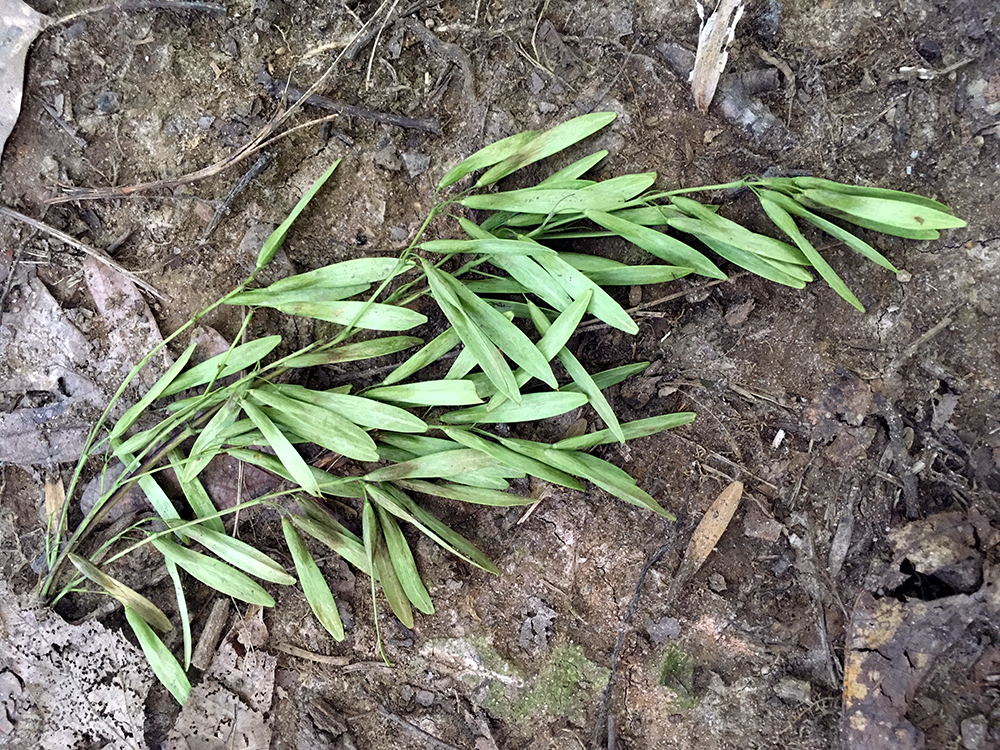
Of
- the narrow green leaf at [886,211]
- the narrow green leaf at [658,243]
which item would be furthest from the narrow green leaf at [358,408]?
the narrow green leaf at [886,211]

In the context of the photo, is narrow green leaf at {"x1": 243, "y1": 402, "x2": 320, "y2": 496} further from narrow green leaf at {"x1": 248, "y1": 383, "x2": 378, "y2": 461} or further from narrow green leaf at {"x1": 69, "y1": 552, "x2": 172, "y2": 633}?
narrow green leaf at {"x1": 69, "y1": 552, "x2": 172, "y2": 633}

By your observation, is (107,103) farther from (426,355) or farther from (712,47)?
(712,47)

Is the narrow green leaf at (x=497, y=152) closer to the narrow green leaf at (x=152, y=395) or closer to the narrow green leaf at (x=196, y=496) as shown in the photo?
the narrow green leaf at (x=152, y=395)

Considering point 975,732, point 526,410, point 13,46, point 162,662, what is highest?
point 13,46

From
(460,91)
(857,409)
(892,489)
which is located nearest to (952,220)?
(857,409)

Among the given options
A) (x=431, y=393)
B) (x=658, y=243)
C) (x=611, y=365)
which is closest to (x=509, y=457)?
(x=431, y=393)

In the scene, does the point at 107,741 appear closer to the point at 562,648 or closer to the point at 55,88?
the point at 562,648
